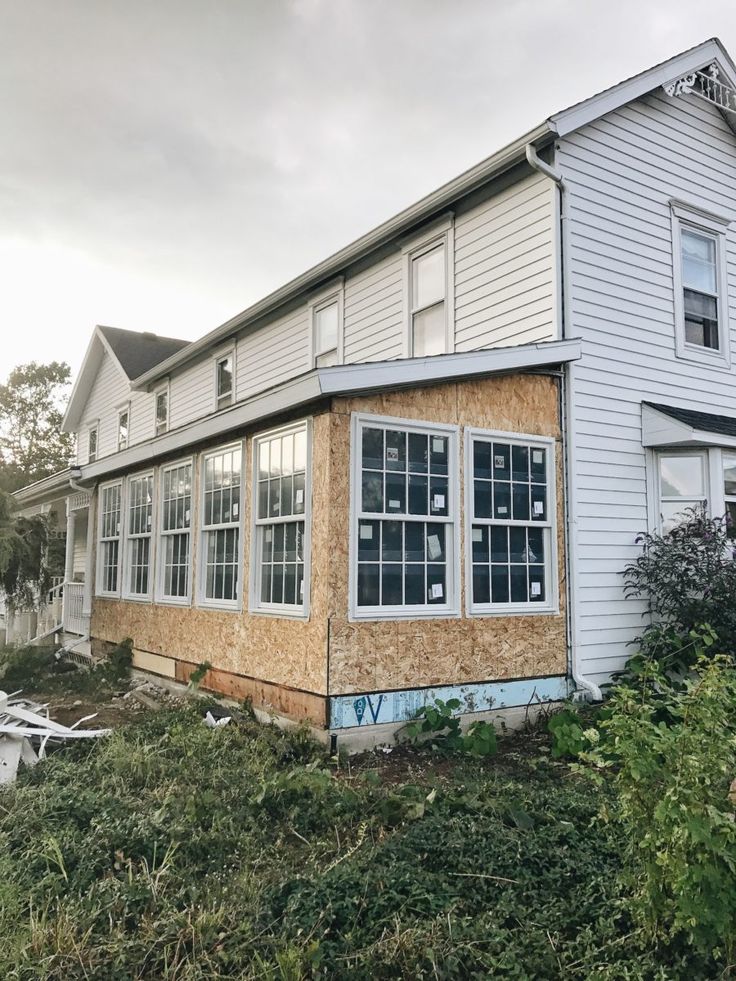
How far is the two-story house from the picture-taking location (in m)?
6.58

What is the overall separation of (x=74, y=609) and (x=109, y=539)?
2320mm

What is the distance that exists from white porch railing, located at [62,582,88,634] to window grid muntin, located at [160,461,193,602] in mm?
3677

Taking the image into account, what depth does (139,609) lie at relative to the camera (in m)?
10.6

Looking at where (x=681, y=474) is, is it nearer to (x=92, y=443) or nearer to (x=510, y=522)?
(x=510, y=522)

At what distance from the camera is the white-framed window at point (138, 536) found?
34.9ft

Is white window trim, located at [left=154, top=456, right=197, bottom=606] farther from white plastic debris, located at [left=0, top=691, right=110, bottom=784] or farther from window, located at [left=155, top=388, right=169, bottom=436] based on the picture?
window, located at [left=155, top=388, right=169, bottom=436]

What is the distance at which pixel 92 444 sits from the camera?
21.2 m

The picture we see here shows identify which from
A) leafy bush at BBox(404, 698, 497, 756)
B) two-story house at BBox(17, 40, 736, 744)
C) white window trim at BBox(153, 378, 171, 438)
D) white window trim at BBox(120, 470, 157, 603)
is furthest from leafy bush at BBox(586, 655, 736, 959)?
white window trim at BBox(153, 378, 171, 438)

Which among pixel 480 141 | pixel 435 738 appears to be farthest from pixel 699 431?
pixel 480 141

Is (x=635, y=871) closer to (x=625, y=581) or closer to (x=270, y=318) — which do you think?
(x=625, y=581)

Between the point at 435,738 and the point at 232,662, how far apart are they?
2553mm

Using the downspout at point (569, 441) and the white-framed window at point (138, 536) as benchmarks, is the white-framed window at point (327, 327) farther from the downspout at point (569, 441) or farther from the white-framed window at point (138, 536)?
the downspout at point (569, 441)

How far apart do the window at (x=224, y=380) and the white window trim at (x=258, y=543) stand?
7097 mm

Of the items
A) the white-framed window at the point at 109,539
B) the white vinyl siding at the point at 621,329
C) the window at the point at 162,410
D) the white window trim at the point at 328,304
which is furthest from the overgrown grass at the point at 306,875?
the window at the point at 162,410
